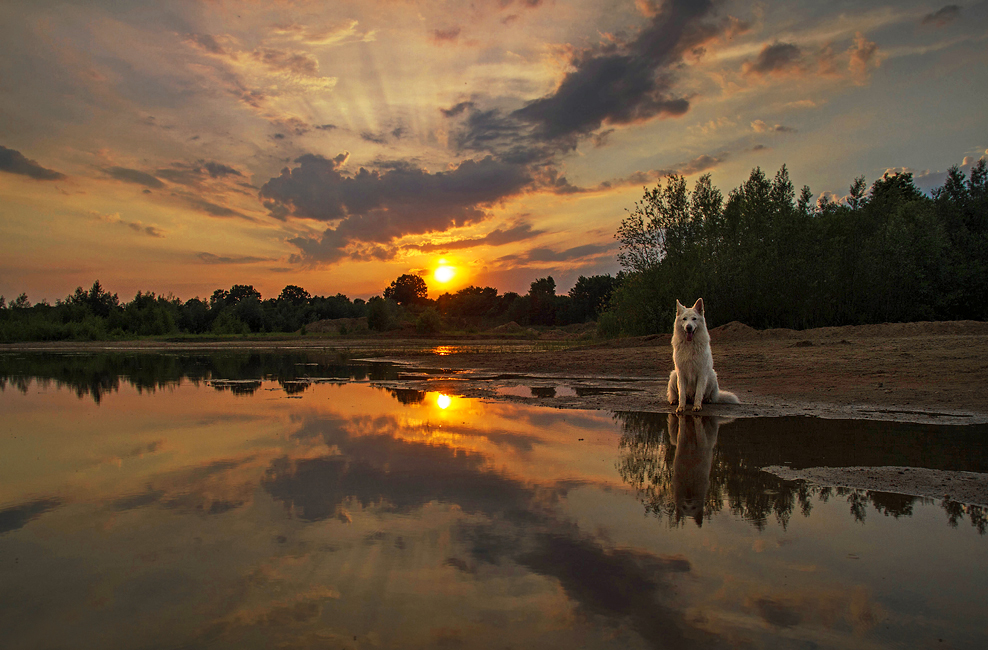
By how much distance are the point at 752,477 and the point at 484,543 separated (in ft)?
8.73

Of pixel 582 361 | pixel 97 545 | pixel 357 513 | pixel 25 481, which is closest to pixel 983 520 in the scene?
pixel 357 513

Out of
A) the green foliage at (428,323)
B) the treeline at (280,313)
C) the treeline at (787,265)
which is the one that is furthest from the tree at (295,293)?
the treeline at (787,265)

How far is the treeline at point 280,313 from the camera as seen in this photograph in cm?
5422

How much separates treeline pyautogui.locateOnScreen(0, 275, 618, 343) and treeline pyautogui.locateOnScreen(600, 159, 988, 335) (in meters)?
5.87

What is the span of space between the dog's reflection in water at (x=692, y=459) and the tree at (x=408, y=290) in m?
95.2

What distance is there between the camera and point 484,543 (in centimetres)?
328

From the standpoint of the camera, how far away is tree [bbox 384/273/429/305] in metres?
101

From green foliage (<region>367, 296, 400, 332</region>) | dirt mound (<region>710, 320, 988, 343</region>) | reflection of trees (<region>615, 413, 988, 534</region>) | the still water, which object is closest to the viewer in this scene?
the still water

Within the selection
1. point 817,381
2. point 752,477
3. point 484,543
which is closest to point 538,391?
point 817,381

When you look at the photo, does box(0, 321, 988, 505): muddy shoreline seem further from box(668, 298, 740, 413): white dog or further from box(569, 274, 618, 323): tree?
box(569, 274, 618, 323): tree

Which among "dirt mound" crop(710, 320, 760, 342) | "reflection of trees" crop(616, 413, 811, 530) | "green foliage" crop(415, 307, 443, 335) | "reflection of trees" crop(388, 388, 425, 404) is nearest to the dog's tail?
"reflection of trees" crop(616, 413, 811, 530)

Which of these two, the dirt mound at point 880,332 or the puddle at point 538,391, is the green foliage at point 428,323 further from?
the puddle at point 538,391

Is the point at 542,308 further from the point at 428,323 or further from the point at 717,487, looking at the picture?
the point at 717,487

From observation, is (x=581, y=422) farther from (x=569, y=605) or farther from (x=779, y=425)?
(x=569, y=605)
